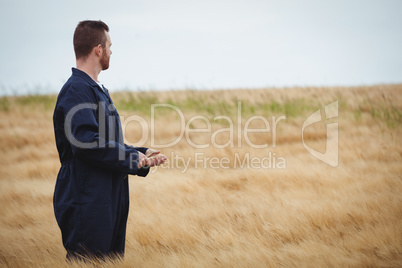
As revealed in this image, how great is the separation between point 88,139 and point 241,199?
8.47ft

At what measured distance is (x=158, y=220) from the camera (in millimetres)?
3469

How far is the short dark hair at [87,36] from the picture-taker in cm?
195

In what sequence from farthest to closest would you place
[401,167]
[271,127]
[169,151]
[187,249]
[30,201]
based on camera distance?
1. [271,127]
2. [169,151]
3. [401,167]
4. [30,201]
5. [187,249]

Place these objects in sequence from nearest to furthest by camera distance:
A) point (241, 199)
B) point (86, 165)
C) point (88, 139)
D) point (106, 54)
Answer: point (88, 139) → point (86, 165) → point (106, 54) → point (241, 199)

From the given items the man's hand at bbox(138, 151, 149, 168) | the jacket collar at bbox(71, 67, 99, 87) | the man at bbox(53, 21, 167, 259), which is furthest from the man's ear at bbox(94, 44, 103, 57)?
the man's hand at bbox(138, 151, 149, 168)

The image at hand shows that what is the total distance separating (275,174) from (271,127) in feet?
11.5

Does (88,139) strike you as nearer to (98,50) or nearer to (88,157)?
(88,157)

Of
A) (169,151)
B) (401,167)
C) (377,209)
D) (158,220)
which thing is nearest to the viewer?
(377,209)

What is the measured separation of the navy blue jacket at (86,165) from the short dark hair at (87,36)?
0.14 meters

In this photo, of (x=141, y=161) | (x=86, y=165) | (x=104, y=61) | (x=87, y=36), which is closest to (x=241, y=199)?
(x=141, y=161)

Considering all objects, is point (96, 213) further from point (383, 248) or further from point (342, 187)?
point (342, 187)

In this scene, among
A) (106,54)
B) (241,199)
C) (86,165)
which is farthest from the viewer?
(241,199)

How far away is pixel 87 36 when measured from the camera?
6.38 feet

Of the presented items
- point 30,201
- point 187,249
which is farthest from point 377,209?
point 30,201
